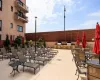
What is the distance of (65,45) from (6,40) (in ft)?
40.5

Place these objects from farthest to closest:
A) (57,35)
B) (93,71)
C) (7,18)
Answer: (57,35), (7,18), (93,71)

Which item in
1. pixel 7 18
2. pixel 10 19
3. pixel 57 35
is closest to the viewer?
pixel 7 18

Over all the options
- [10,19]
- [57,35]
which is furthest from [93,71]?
[57,35]

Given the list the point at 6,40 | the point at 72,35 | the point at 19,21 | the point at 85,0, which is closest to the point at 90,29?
the point at 72,35

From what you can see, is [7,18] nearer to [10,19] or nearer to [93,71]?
[10,19]

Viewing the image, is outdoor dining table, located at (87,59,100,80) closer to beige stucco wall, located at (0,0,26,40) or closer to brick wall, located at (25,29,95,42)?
beige stucco wall, located at (0,0,26,40)

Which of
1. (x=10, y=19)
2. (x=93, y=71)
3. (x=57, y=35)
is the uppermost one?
(x=10, y=19)

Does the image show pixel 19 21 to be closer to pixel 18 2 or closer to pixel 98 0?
pixel 18 2

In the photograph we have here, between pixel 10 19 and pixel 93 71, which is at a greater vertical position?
pixel 10 19

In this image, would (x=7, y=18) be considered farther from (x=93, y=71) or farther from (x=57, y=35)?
(x=93, y=71)

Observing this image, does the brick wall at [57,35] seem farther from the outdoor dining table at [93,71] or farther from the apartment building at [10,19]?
the outdoor dining table at [93,71]

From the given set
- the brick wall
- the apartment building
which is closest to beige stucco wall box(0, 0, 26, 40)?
the apartment building

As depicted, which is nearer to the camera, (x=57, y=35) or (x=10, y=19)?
(x=10, y=19)

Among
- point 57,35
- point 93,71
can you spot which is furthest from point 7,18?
point 93,71
